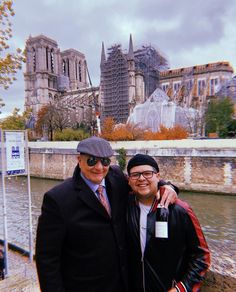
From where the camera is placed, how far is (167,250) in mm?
1583

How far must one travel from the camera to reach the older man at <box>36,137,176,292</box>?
4.80 feet

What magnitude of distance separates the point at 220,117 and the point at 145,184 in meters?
26.0

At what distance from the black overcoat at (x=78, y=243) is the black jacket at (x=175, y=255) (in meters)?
0.15

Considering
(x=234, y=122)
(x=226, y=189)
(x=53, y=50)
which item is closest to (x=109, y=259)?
(x=226, y=189)

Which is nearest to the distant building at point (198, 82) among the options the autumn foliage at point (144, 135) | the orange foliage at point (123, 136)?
the autumn foliage at point (144, 135)

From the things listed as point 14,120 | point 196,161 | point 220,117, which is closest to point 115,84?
point 220,117

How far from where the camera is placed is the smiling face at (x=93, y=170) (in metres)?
1.61

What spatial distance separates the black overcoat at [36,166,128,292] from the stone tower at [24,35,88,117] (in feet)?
202

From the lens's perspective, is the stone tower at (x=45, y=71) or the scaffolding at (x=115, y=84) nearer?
the scaffolding at (x=115, y=84)

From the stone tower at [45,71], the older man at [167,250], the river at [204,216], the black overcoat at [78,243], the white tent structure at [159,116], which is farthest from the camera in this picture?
the stone tower at [45,71]

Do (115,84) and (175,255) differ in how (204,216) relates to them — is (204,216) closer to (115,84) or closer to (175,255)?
(175,255)

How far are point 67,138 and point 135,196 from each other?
27.0 metres

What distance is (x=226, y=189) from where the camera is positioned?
14.1 metres

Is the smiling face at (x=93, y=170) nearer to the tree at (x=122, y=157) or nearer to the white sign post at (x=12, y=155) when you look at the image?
the white sign post at (x=12, y=155)
